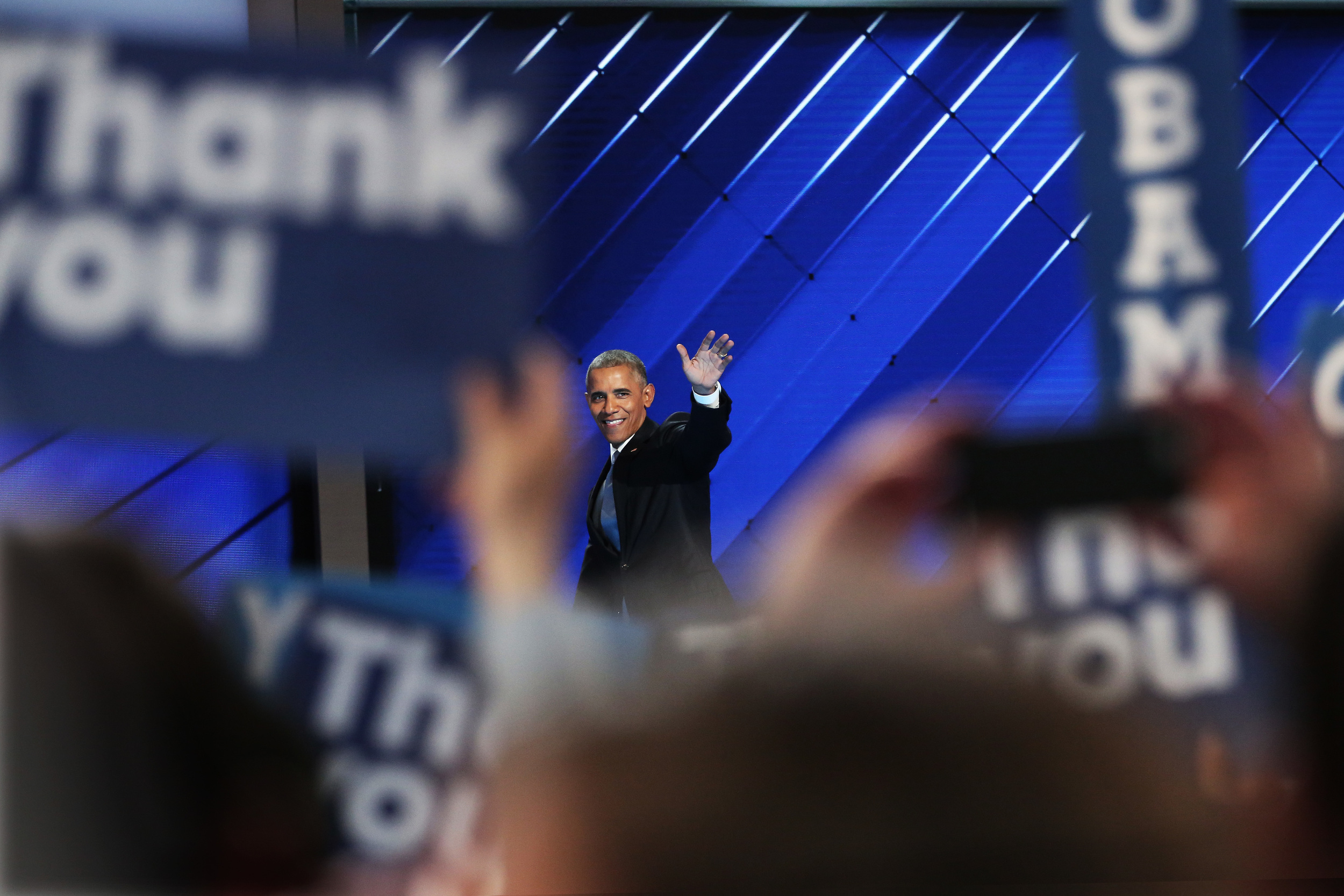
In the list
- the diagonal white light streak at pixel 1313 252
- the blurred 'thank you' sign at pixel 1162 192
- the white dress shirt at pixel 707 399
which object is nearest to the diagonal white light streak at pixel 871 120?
the diagonal white light streak at pixel 1313 252

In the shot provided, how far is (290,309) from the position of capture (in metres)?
0.39

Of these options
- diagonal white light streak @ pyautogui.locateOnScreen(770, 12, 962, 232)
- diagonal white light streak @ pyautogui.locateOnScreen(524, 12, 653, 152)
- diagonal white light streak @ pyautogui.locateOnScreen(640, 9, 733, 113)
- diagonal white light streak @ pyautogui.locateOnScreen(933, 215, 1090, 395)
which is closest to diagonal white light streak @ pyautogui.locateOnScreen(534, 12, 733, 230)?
diagonal white light streak @ pyautogui.locateOnScreen(640, 9, 733, 113)

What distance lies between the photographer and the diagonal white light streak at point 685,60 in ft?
11.7

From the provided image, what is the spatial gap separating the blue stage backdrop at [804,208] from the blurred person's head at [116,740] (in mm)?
3140

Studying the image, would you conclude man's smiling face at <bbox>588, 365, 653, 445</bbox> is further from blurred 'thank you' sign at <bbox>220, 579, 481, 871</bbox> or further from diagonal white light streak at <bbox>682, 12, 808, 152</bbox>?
blurred 'thank you' sign at <bbox>220, 579, 481, 871</bbox>

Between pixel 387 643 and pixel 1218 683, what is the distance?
252mm

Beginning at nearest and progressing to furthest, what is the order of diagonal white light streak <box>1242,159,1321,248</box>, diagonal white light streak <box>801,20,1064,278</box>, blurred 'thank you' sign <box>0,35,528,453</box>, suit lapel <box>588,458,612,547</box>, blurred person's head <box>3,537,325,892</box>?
blurred person's head <box>3,537,325,892</box> → blurred 'thank you' sign <box>0,35,528,453</box> → suit lapel <box>588,458,612,547</box> → diagonal white light streak <box>801,20,1064,278</box> → diagonal white light streak <box>1242,159,1321,248</box>

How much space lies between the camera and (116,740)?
273 millimetres

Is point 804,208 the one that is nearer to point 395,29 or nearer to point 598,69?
point 598,69

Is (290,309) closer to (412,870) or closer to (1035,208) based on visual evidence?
(412,870)

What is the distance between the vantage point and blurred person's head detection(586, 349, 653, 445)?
2303mm

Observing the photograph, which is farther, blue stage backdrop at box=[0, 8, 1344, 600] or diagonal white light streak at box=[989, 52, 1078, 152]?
diagonal white light streak at box=[989, 52, 1078, 152]

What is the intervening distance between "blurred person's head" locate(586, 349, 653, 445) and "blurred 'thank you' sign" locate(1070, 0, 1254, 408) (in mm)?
1880

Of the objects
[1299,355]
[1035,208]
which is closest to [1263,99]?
[1035,208]
